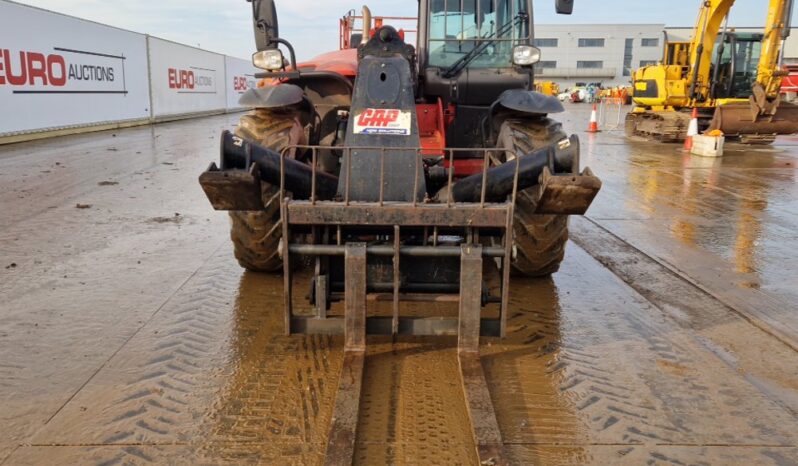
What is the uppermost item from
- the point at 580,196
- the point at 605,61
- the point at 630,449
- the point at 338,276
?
the point at 605,61

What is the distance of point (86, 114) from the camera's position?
17031 mm

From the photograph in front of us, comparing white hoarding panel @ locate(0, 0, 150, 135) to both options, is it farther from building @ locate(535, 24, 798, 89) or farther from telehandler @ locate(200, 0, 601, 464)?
building @ locate(535, 24, 798, 89)

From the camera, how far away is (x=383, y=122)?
3.75m

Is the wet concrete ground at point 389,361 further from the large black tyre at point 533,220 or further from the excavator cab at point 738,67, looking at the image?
the excavator cab at point 738,67

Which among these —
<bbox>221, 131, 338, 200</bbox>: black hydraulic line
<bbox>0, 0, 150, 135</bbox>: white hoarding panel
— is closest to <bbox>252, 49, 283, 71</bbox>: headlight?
<bbox>221, 131, 338, 200</bbox>: black hydraulic line

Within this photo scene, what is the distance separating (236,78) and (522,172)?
32.3m

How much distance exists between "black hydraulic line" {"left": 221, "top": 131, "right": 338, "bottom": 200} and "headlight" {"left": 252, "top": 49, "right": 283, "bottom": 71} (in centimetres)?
114

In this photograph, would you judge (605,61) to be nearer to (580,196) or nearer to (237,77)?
(237,77)

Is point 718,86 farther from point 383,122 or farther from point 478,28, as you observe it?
point 383,122

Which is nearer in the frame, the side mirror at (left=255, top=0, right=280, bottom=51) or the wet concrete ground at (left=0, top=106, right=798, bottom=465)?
the wet concrete ground at (left=0, top=106, right=798, bottom=465)

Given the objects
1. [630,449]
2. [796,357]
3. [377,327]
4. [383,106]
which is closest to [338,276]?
[377,327]

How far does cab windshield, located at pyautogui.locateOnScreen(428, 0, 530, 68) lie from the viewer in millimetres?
5250

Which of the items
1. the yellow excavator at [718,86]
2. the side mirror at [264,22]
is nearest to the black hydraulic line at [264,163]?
the side mirror at [264,22]

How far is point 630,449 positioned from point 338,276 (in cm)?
178
